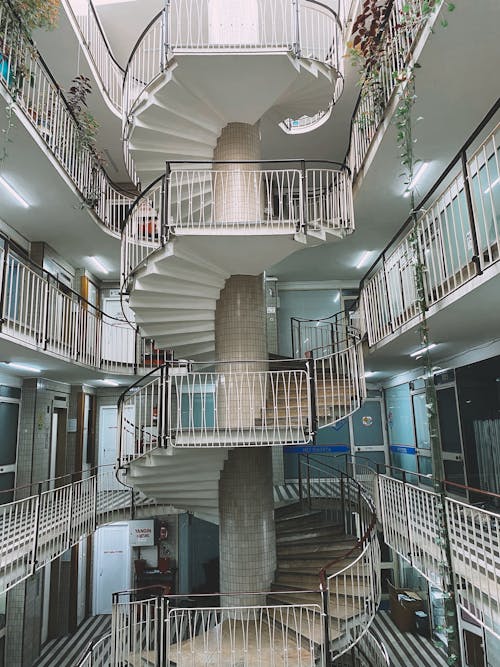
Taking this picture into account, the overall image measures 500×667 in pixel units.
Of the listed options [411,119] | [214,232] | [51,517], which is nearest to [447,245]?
[411,119]

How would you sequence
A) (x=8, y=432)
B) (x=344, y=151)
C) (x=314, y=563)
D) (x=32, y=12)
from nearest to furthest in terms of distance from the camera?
(x=32, y=12)
(x=314, y=563)
(x=8, y=432)
(x=344, y=151)

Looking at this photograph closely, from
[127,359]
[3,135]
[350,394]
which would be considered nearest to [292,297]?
[127,359]

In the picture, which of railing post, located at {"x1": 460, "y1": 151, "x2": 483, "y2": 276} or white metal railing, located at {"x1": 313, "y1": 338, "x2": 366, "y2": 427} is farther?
white metal railing, located at {"x1": 313, "y1": 338, "x2": 366, "y2": 427}

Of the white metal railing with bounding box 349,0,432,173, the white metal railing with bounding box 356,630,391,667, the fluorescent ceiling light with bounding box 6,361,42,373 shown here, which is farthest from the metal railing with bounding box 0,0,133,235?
the white metal railing with bounding box 356,630,391,667

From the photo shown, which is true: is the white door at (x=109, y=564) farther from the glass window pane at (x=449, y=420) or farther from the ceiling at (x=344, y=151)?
the glass window pane at (x=449, y=420)

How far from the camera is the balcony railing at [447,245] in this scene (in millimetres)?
3312

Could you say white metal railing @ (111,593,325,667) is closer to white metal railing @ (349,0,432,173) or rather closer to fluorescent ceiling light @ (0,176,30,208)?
fluorescent ceiling light @ (0,176,30,208)

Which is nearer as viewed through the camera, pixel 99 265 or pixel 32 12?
pixel 32 12

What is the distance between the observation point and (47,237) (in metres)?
7.21

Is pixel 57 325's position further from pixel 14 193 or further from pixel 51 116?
pixel 51 116

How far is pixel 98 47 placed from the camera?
24.3 feet

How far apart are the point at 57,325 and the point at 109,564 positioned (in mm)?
5391

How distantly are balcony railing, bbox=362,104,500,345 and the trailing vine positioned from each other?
214mm

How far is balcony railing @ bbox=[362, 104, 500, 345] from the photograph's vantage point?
3312 millimetres
